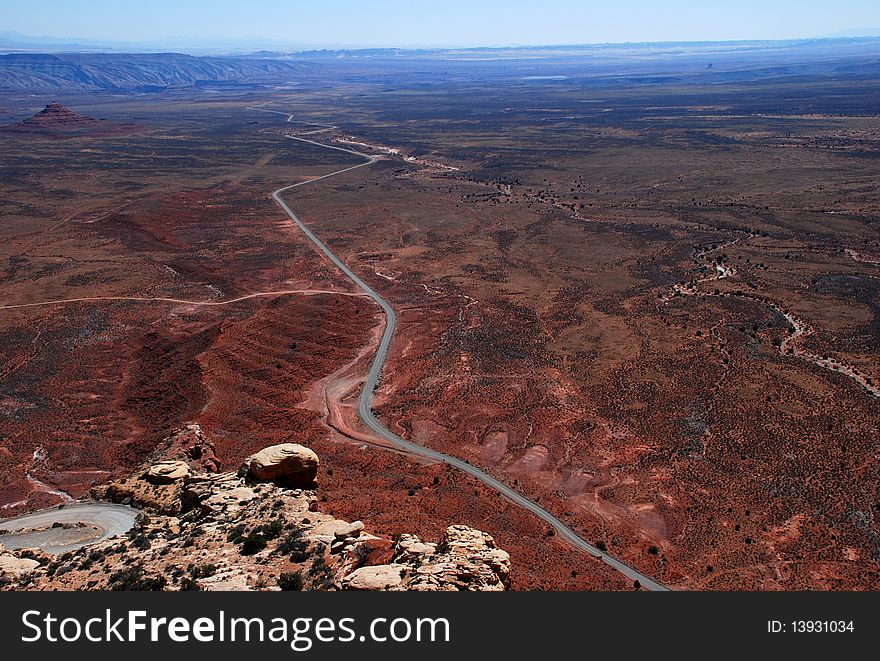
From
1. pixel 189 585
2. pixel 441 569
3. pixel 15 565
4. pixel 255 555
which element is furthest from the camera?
pixel 15 565

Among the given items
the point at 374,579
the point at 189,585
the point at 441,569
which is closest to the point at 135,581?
the point at 189,585

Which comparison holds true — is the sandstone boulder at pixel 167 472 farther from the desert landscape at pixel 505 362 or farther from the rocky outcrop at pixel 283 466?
the rocky outcrop at pixel 283 466

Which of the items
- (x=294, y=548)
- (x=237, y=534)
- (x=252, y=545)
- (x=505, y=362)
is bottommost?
(x=505, y=362)

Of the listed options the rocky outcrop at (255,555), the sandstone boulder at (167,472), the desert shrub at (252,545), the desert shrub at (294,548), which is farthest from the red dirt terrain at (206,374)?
the desert shrub at (252,545)

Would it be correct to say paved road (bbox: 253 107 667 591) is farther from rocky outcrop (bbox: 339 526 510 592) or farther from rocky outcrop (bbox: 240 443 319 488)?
rocky outcrop (bbox: 240 443 319 488)

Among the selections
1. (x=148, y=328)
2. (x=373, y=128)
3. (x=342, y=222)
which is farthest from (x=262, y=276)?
(x=373, y=128)

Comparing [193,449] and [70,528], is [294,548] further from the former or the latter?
[193,449]

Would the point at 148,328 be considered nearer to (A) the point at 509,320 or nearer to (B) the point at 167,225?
(A) the point at 509,320
